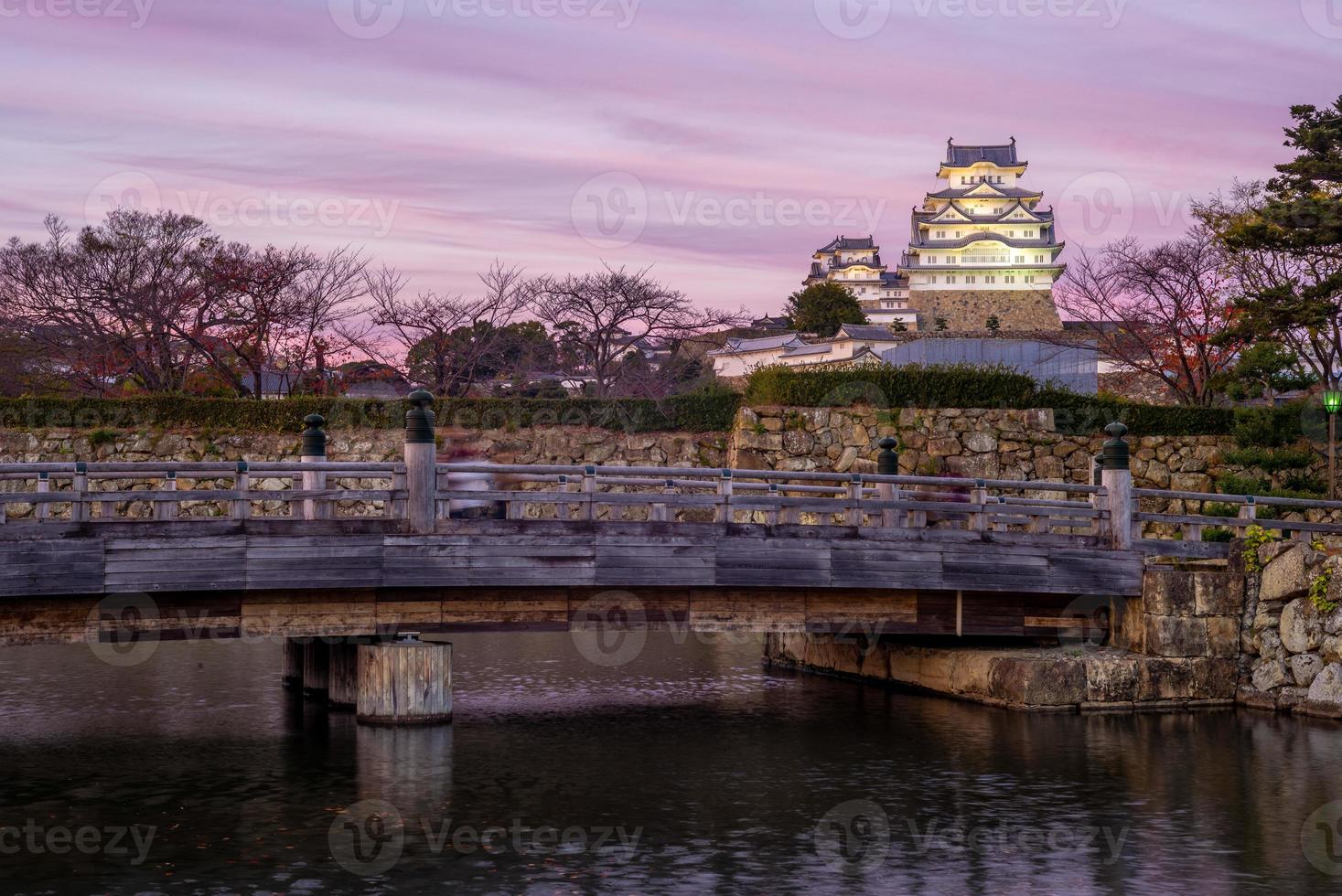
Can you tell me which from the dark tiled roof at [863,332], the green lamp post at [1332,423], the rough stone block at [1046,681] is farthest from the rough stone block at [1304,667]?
the dark tiled roof at [863,332]

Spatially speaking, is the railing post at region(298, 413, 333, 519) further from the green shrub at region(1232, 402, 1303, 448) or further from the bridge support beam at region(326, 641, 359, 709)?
the green shrub at region(1232, 402, 1303, 448)

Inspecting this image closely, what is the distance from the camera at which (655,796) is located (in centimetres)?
1772

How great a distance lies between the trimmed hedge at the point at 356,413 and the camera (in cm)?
4275

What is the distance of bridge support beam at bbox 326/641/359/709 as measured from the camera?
75.5 ft

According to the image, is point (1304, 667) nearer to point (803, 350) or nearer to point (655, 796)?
point (655, 796)

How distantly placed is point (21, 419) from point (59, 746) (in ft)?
83.6

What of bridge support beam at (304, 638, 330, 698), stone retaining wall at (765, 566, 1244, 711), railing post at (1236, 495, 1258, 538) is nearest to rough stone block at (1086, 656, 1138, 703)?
stone retaining wall at (765, 566, 1244, 711)

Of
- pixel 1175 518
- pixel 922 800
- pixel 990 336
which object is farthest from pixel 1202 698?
pixel 990 336

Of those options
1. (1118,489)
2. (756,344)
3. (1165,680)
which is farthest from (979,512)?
(756,344)

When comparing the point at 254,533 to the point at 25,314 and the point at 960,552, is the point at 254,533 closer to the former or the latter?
the point at 960,552

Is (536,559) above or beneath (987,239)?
beneath

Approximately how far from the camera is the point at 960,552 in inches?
897

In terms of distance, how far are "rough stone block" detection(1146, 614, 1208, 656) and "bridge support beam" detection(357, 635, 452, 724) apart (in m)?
11.5

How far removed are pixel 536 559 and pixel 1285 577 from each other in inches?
482
